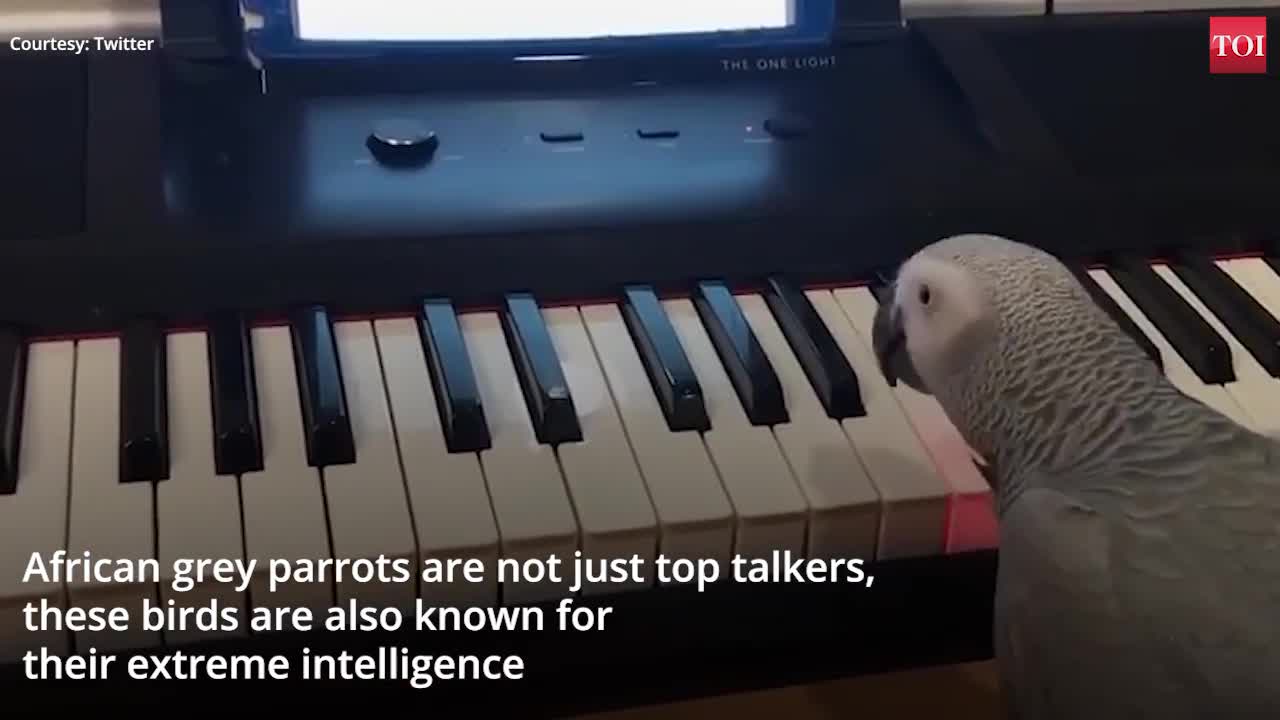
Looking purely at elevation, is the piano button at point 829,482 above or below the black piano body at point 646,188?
below

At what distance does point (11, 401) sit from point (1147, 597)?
578 mm

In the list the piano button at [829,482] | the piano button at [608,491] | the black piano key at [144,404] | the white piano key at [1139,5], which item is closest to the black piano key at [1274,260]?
the white piano key at [1139,5]

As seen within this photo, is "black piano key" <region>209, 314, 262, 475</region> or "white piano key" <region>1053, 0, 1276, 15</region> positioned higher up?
"white piano key" <region>1053, 0, 1276, 15</region>

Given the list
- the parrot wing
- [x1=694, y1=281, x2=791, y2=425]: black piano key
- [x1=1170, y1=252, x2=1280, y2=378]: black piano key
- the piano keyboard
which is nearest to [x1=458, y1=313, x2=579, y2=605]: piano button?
the piano keyboard

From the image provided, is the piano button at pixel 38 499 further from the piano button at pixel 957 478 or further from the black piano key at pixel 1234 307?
the black piano key at pixel 1234 307

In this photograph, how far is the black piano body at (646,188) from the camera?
2.83 ft

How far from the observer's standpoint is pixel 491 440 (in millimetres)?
826

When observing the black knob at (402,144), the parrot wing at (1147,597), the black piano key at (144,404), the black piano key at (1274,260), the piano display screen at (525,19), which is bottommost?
the parrot wing at (1147,597)

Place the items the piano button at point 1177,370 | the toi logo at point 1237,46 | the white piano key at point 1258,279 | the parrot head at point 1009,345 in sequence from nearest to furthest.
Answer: the parrot head at point 1009,345 < the piano button at point 1177,370 < the white piano key at point 1258,279 < the toi logo at point 1237,46

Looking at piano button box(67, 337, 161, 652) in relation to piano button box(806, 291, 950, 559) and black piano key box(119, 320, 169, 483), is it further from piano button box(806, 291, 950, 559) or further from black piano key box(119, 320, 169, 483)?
piano button box(806, 291, 950, 559)

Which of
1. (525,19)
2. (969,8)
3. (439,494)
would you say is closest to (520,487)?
(439,494)

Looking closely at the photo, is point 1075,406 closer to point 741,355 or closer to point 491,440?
point 741,355

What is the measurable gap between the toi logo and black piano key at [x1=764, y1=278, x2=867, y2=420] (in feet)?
1.31

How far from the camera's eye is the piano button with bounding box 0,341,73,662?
2.36ft
